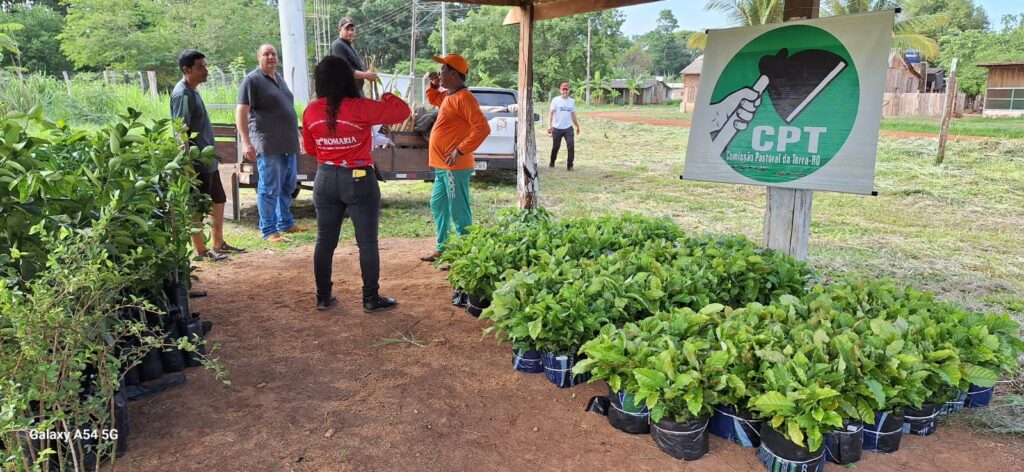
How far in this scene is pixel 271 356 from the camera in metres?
3.95

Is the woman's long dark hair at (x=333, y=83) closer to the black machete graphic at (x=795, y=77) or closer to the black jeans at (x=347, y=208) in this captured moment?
the black jeans at (x=347, y=208)

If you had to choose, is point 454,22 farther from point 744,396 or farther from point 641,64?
point 744,396

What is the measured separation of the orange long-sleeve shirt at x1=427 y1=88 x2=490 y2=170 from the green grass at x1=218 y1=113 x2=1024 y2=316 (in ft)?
7.33

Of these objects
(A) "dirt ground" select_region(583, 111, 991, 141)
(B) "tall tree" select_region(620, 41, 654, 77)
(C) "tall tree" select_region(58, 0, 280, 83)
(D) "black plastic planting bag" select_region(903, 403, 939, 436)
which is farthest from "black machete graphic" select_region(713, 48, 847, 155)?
(B) "tall tree" select_region(620, 41, 654, 77)

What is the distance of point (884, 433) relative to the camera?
2959mm

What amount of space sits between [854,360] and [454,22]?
5242 cm

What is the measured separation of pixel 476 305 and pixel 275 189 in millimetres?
3330

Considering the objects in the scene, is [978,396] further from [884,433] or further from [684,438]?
[684,438]

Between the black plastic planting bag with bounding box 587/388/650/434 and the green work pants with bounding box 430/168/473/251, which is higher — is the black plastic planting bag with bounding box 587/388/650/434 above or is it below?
below

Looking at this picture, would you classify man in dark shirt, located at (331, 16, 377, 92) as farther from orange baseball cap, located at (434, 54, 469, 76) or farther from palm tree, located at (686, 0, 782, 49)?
palm tree, located at (686, 0, 782, 49)

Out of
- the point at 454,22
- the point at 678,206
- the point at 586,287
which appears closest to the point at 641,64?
the point at 454,22

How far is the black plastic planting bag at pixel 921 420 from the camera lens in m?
3.09

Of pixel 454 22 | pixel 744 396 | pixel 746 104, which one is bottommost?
pixel 744 396

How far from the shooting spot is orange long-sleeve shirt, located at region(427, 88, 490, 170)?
548 cm
